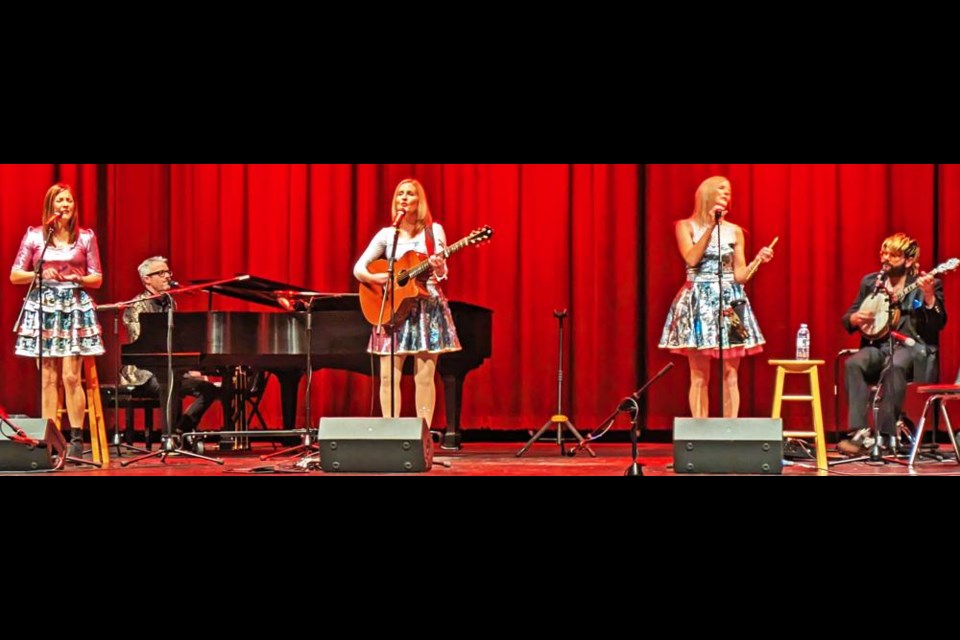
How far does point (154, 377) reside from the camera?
26.9 ft

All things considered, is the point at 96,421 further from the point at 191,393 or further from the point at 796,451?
the point at 796,451

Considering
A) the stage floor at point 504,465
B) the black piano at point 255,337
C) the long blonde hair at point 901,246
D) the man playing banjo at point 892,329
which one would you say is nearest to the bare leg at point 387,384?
the stage floor at point 504,465

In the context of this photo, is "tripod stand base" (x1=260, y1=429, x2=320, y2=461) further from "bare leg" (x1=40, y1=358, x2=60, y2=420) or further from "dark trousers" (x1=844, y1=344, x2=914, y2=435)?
"dark trousers" (x1=844, y1=344, x2=914, y2=435)

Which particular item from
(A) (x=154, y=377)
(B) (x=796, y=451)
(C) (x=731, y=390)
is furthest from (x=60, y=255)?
(B) (x=796, y=451)

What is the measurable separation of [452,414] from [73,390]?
2.54m

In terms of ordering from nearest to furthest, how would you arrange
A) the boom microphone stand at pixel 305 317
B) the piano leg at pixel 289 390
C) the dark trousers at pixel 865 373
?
the boom microphone stand at pixel 305 317 → the dark trousers at pixel 865 373 → the piano leg at pixel 289 390

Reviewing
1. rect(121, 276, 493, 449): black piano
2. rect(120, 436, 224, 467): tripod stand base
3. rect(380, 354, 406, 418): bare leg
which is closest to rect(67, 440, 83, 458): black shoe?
rect(120, 436, 224, 467): tripod stand base

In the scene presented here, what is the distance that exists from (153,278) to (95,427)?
2.24 meters

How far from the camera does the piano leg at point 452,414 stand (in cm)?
800

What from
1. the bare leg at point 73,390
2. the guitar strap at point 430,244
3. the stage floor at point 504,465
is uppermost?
the guitar strap at point 430,244

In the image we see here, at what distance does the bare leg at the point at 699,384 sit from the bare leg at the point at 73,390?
3.47 meters

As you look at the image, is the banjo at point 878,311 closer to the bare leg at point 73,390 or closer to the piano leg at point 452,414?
the piano leg at point 452,414
